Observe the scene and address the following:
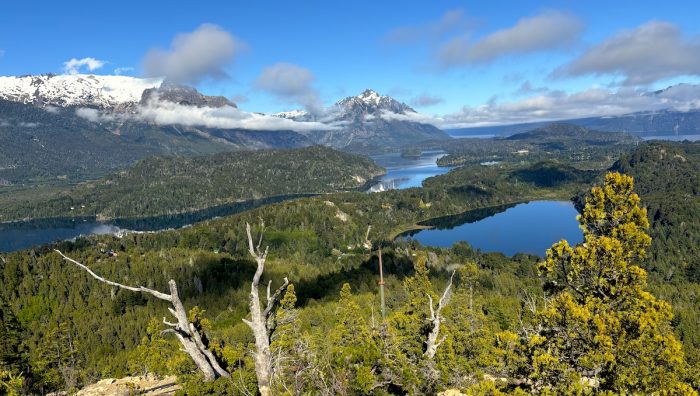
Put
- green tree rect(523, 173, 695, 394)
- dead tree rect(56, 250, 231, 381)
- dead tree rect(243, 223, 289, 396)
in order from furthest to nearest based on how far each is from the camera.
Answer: green tree rect(523, 173, 695, 394) < dead tree rect(243, 223, 289, 396) < dead tree rect(56, 250, 231, 381)

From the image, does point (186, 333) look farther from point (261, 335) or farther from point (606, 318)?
point (606, 318)

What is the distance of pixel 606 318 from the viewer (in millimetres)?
20938

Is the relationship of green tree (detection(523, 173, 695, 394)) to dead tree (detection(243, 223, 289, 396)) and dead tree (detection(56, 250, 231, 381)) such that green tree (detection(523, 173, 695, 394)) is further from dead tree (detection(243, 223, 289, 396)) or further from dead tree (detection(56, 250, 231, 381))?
dead tree (detection(56, 250, 231, 381))

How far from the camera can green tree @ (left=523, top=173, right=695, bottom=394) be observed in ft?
65.6

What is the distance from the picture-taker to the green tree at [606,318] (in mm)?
20000

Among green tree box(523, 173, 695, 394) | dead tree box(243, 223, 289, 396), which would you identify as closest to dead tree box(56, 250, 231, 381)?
dead tree box(243, 223, 289, 396)

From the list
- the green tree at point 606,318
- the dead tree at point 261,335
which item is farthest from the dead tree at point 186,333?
the green tree at point 606,318

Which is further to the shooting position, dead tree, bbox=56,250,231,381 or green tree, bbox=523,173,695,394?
green tree, bbox=523,173,695,394

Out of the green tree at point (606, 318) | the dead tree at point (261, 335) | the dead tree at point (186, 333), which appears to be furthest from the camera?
the green tree at point (606, 318)

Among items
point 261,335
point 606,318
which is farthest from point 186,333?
point 606,318

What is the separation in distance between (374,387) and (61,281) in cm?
21248

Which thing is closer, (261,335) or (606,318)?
(261,335)

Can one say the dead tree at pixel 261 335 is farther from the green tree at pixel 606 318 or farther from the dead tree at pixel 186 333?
the green tree at pixel 606 318

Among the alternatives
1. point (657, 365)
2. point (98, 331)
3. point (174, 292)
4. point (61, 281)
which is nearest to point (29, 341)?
point (98, 331)
